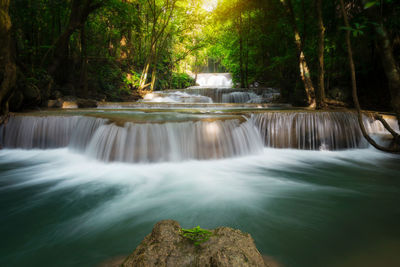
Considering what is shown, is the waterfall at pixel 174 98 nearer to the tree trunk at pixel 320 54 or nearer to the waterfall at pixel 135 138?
the tree trunk at pixel 320 54

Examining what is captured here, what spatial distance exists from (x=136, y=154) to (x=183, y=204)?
80.9 inches

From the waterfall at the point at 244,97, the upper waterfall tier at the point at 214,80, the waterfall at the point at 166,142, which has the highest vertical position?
the upper waterfall tier at the point at 214,80

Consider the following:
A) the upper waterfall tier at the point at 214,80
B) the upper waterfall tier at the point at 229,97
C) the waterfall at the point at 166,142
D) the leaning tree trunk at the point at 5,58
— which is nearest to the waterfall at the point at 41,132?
the leaning tree trunk at the point at 5,58

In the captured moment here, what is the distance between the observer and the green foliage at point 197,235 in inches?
48.7

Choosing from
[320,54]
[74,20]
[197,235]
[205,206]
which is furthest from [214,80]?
[197,235]

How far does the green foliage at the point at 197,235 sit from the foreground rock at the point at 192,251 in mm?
21

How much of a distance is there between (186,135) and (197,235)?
3533 mm

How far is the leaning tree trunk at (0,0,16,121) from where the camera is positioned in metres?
5.06

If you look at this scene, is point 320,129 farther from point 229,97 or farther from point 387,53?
point 229,97

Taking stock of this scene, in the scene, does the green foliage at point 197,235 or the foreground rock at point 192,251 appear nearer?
the foreground rock at point 192,251

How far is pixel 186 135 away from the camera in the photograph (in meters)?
4.75

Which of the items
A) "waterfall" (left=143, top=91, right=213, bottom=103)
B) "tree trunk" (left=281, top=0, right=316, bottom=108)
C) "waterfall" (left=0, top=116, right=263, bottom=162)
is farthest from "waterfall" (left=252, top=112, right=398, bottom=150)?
"waterfall" (left=143, top=91, right=213, bottom=103)

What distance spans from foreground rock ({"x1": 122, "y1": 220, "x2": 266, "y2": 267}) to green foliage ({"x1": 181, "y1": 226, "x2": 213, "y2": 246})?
0.02 meters

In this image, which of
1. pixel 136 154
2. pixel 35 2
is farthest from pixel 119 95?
pixel 136 154
